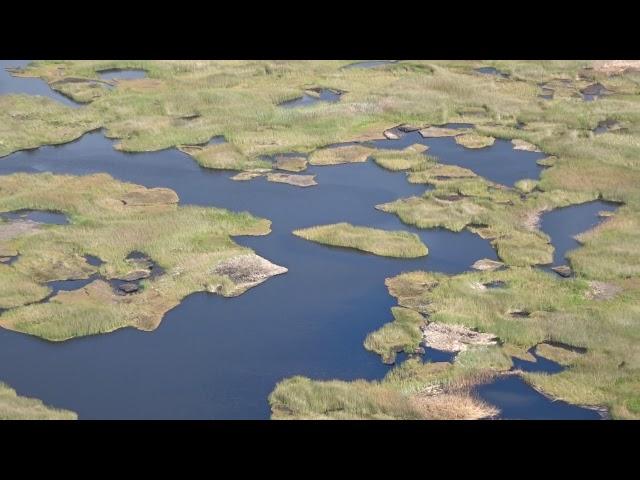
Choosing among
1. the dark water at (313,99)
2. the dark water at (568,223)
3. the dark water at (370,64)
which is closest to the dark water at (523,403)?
the dark water at (568,223)

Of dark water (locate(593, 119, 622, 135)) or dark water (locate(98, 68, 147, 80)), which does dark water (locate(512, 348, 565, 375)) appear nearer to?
dark water (locate(593, 119, 622, 135))

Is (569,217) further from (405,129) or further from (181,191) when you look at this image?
(181,191)

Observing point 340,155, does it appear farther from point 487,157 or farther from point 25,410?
point 25,410

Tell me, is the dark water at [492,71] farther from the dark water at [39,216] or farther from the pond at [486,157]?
the dark water at [39,216]

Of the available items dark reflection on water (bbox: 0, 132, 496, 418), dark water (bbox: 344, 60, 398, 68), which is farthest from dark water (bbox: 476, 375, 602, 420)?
dark water (bbox: 344, 60, 398, 68)

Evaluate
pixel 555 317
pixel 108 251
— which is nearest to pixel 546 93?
pixel 555 317

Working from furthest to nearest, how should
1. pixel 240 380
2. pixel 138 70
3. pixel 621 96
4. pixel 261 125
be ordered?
pixel 138 70
pixel 621 96
pixel 261 125
pixel 240 380
